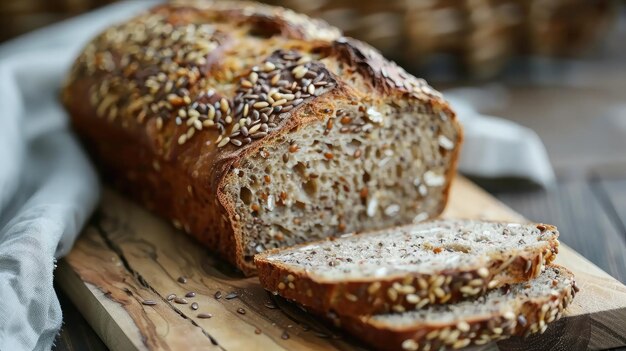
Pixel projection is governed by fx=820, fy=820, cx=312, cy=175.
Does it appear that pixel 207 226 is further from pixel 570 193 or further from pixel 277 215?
pixel 570 193

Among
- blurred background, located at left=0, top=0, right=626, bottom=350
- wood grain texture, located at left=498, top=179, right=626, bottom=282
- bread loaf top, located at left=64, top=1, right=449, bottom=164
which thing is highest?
bread loaf top, located at left=64, top=1, right=449, bottom=164

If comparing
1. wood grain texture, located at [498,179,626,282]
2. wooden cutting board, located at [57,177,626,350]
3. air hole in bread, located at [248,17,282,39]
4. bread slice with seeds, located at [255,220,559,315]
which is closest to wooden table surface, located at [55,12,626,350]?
wood grain texture, located at [498,179,626,282]

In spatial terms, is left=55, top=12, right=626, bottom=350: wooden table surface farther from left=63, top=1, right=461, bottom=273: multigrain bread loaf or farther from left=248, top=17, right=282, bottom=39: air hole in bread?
left=248, top=17, right=282, bottom=39: air hole in bread

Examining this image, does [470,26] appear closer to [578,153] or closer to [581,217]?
[578,153]

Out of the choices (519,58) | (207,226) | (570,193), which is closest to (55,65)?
(207,226)

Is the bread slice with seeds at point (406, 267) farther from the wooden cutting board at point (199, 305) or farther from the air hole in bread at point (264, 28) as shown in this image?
the air hole in bread at point (264, 28)

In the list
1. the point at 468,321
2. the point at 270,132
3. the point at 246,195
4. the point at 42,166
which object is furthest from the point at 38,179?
the point at 468,321
